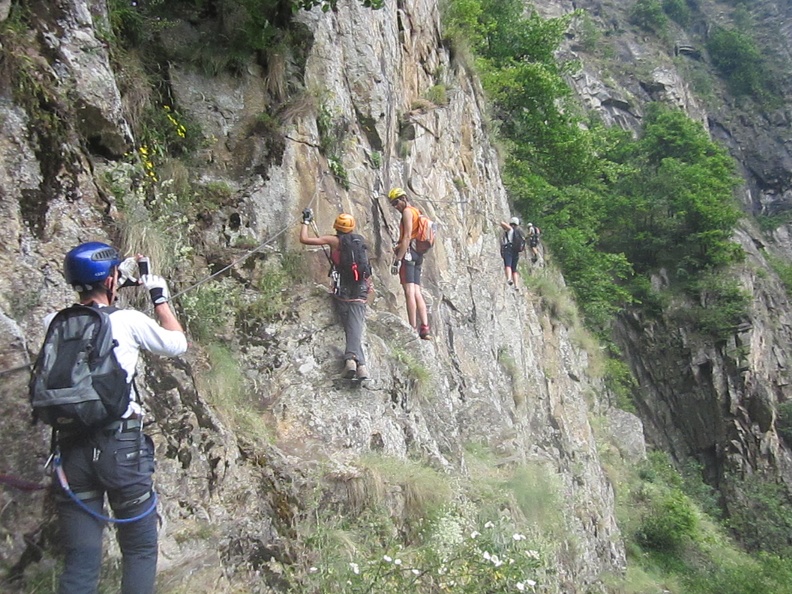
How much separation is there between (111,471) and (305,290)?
4.11m

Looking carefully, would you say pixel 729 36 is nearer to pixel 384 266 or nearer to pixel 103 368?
pixel 384 266

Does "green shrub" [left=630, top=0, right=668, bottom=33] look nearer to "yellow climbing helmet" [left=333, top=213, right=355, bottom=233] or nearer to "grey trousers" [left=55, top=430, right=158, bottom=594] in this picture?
"yellow climbing helmet" [left=333, top=213, right=355, bottom=233]

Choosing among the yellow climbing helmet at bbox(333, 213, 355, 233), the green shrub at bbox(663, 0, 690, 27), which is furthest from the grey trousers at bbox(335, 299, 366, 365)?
the green shrub at bbox(663, 0, 690, 27)

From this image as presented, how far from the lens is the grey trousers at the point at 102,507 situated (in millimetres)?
3082

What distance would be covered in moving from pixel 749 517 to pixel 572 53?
2984 cm

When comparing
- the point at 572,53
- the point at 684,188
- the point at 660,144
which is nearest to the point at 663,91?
the point at 572,53

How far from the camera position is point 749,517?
819 inches

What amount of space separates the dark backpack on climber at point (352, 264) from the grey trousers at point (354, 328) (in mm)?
184

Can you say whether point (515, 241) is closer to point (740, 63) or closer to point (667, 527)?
point (667, 527)

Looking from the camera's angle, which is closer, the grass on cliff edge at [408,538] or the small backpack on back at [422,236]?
the grass on cliff edge at [408,538]

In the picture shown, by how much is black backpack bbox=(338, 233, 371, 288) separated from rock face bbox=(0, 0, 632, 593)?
44 centimetres

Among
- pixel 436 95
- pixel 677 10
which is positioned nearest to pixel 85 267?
pixel 436 95

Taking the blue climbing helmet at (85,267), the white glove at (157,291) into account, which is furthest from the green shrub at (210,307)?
the blue climbing helmet at (85,267)

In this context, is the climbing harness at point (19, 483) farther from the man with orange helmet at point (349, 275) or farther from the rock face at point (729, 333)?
the rock face at point (729, 333)
